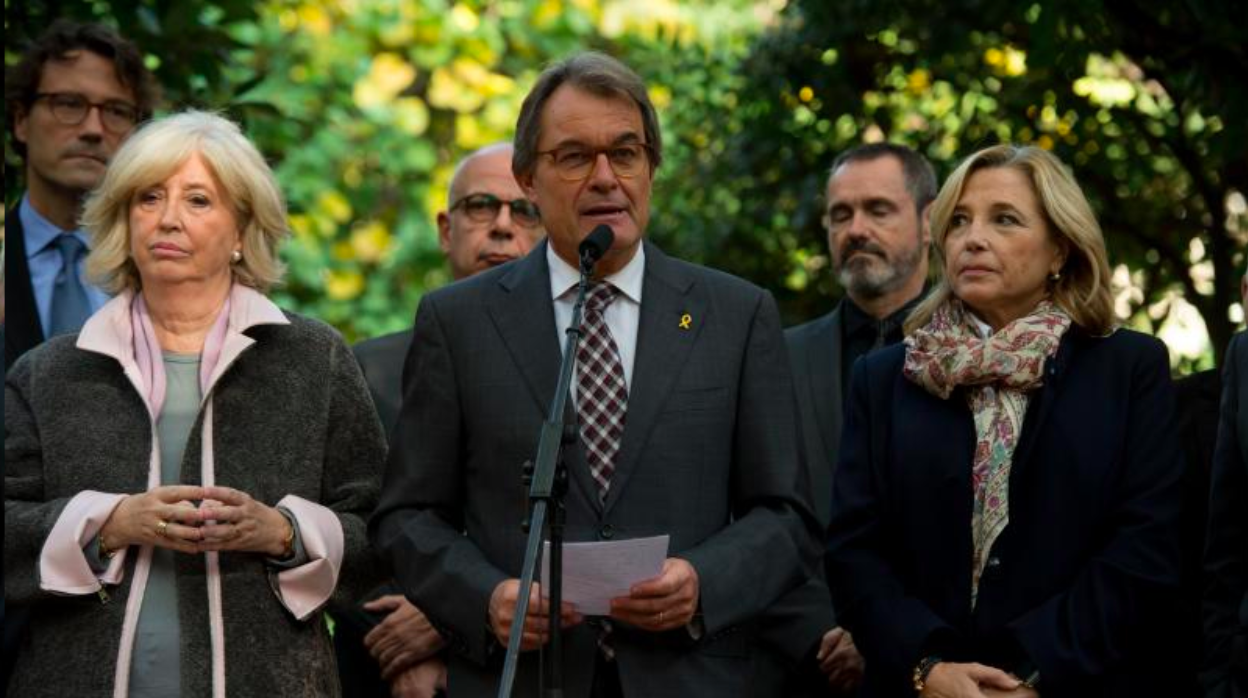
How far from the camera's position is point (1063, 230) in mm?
5527

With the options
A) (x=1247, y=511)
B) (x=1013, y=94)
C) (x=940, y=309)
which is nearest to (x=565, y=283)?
(x=940, y=309)

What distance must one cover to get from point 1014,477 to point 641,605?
104 centimetres

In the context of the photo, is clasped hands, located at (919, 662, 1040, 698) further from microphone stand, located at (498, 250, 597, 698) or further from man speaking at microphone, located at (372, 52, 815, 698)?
microphone stand, located at (498, 250, 597, 698)

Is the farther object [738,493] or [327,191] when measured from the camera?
[327,191]

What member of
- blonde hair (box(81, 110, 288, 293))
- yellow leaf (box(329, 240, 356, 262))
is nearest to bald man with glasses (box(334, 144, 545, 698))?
blonde hair (box(81, 110, 288, 293))

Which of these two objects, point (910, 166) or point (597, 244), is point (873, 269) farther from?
point (597, 244)

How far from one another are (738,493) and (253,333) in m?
1.36

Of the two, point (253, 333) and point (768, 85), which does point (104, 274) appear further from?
point (768, 85)

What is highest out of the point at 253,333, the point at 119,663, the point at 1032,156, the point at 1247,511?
the point at 1032,156

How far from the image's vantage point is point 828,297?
10383 millimetres

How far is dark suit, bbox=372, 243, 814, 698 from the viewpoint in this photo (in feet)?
16.7

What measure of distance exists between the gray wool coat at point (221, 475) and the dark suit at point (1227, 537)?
6.93ft

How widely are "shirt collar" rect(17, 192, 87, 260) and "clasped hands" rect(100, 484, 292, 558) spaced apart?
1.97 meters

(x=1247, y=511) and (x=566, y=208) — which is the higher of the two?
(x=566, y=208)
